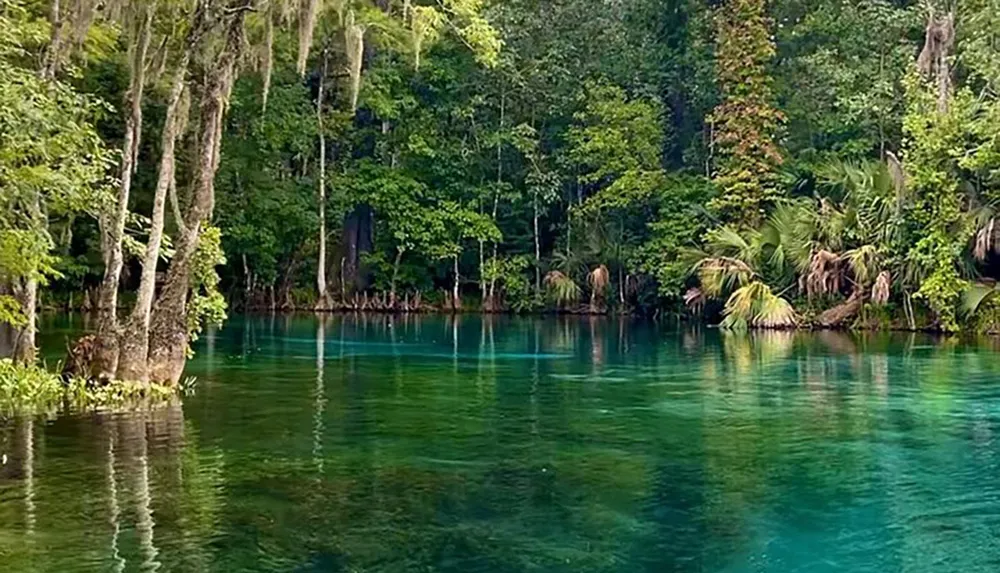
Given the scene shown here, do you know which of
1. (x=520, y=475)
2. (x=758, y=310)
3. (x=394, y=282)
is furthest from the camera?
(x=394, y=282)

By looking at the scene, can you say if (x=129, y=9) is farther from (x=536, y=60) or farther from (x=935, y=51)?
(x=536, y=60)

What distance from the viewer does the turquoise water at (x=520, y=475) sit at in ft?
29.8

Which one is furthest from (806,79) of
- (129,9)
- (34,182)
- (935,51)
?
(34,182)

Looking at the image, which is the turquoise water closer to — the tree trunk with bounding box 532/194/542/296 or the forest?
the forest

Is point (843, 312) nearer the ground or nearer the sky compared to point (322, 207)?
nearer the ground

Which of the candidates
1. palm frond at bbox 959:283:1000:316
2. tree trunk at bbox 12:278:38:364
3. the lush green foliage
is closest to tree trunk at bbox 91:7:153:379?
tree trunk at bbox 12:278:38:364

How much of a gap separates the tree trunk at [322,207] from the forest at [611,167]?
0.13 metres

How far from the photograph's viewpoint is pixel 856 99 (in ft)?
128

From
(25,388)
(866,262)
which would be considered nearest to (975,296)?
(866,262)

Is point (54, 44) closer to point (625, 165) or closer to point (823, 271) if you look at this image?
point (823, 271)

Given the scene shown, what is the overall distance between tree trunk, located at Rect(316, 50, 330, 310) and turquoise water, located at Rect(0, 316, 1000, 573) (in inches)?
901

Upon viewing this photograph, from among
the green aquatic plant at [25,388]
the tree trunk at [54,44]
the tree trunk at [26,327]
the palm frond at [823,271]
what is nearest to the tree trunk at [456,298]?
the palm frond at [823,271]

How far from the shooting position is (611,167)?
147 feet

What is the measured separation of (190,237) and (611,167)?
28.2 m
